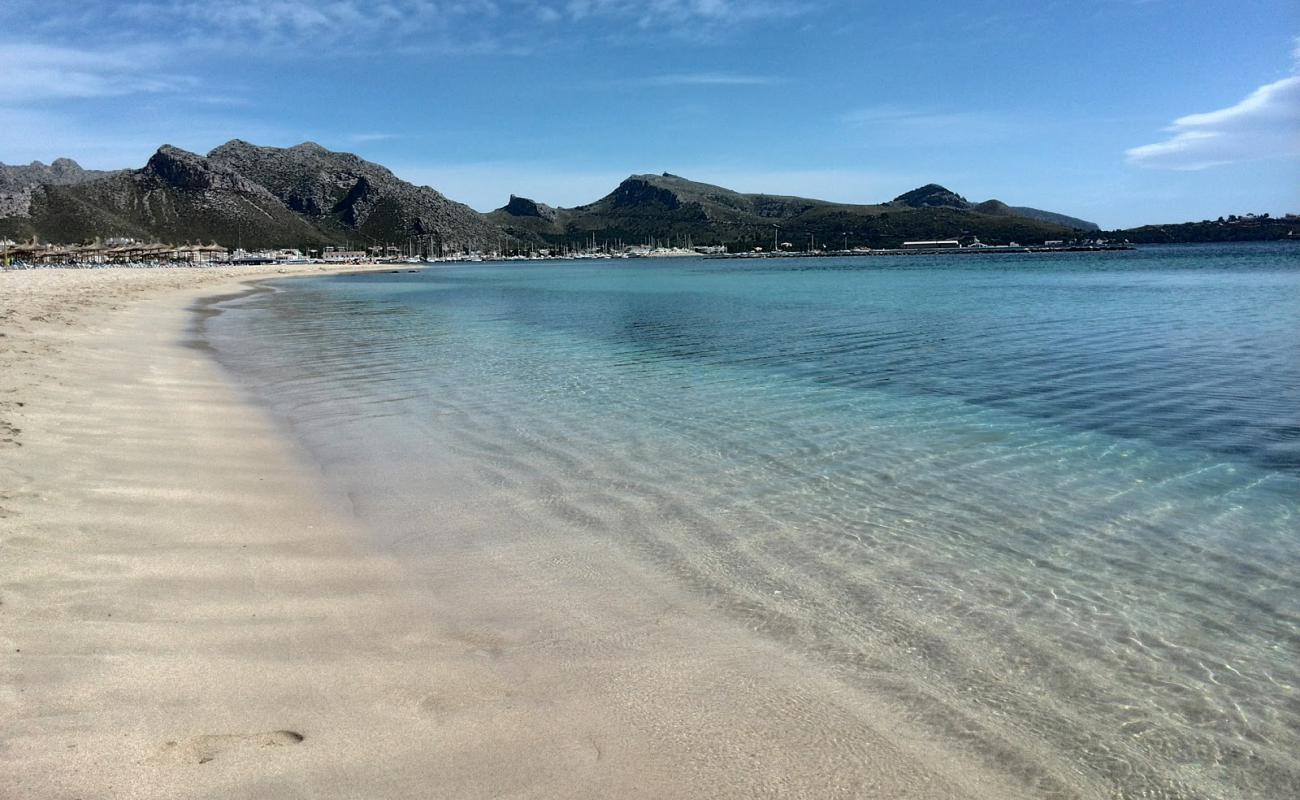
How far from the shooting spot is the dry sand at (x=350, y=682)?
3.32 metres

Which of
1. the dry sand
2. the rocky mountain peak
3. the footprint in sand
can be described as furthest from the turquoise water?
the rocky mountain peak

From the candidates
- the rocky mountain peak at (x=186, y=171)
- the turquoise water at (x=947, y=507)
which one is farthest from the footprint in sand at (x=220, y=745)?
the rocky mountain peak at (x=186, y=171)

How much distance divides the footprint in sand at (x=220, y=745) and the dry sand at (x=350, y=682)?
11 millimetres

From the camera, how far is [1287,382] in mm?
14445

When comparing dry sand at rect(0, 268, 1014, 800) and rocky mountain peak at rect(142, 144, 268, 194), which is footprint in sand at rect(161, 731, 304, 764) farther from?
rocky mountain peak at rect(142, 144, 268, 194)

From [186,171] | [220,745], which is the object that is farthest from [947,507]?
[186,171]

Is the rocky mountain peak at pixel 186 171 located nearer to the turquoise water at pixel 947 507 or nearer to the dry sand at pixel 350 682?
the turquoise water at pixel 947 507

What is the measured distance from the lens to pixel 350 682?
4.08 metres

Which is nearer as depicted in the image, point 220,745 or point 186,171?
point 220,745

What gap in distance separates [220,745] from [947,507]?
6.37 m

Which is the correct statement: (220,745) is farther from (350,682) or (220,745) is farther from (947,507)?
(947,507)

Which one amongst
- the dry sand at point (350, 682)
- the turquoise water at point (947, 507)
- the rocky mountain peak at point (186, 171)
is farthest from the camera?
the rocky mountain peak at point (186, 171)

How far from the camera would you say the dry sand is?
3.32 meters

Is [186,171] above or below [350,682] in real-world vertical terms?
above
